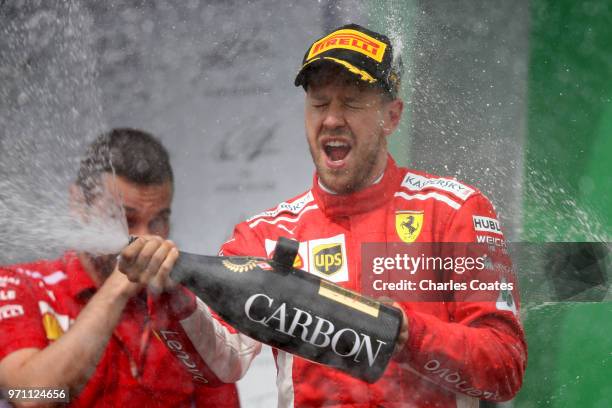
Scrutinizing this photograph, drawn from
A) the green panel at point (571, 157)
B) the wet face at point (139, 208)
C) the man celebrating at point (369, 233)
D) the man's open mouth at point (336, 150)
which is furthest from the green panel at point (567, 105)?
the wet face at point (139, 208)

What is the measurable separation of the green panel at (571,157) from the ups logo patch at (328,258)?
0.82 feet

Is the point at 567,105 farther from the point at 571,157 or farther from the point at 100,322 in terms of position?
the point at 100,322

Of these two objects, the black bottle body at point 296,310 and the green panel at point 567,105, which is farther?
the green panel at point 567,105

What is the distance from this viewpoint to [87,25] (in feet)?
2.71

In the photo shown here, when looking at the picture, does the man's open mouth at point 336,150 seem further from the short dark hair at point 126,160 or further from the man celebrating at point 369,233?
the short dark hair at point 126,160

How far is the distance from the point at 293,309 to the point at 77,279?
0.79 feet

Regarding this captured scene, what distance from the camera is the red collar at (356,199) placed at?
74 centimetres

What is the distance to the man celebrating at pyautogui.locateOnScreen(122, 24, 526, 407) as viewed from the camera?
67cm

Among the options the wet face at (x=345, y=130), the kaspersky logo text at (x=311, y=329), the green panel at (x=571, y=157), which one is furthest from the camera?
the green panel at (x=571, y=157)

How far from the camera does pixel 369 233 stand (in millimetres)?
720

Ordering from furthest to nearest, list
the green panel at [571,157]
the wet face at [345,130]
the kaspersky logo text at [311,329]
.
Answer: the green panel at [571,157], the wet face at [345,130], the kaspersky logo text at [311,329]

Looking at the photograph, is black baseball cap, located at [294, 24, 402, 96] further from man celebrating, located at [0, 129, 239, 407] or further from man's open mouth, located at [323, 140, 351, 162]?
Answer: man celebrating, located at [0, 129, 239, 407]

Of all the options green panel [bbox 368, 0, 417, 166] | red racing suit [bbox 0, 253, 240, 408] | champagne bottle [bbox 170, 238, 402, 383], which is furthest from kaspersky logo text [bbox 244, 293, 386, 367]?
green panel [bbox 368, 0, 417, 166]

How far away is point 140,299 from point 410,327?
257mm
